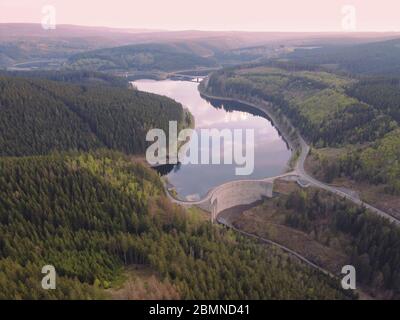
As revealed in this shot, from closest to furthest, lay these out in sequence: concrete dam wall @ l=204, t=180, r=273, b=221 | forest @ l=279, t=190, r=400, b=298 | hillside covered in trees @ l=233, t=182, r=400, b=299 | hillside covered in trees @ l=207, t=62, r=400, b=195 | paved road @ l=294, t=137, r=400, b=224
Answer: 1. forest @ l=279, t=190, r=400, b=298
2. hillside covered in trees @ l=233, t=182, r=400, b=299
3. paved road @ l=294, t=137, r=400, b=224
4. concrete dam wall @ l=204, t=180, r=273, b=221
5. hillside covered in trees @ l=207, t=62, r=400, b=195

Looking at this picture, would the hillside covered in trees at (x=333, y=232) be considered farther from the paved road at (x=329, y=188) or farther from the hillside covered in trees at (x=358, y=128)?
the hillside covered in trees at (x=358, y=128)

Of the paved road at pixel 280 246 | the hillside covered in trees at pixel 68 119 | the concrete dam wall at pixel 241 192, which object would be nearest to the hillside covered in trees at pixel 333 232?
the paved road at pixel 280 246

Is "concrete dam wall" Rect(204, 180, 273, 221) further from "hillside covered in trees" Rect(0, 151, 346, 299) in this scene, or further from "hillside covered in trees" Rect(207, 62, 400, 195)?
"hillside covered in trees" Rect(0, 151, 346, 299)

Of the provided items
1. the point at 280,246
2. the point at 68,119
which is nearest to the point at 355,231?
the point at 280,246

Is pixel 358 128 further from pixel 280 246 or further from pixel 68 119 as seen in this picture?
pixel 68 119

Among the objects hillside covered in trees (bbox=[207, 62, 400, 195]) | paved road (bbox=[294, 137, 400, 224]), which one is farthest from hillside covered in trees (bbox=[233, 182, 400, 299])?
hillside covered in trees (bbox=[207, 62, 400, 195])
